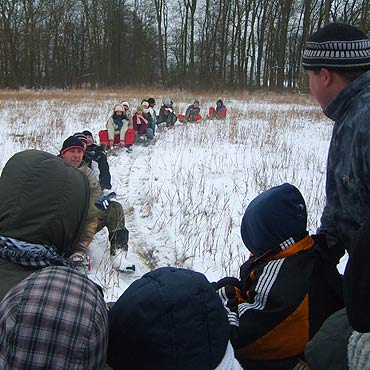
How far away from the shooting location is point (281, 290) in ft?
6.21

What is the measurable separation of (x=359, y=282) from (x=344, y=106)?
0.90 meters

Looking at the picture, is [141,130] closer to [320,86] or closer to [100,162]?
[100,162]

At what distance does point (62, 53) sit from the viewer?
3806 cm

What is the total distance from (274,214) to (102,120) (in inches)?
441

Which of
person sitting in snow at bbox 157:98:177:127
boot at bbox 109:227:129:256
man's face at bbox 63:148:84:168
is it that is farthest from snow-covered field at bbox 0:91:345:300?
man's face at bbox 63:148:84:168

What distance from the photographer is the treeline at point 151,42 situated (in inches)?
1258

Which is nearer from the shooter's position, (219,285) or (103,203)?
(219,285)

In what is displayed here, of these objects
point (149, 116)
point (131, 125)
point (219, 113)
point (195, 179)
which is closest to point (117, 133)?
point (131, 125)

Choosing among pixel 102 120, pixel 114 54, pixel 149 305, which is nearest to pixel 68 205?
pixel 149 305

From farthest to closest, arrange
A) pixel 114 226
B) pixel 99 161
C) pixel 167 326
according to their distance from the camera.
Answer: pixel 99 161 → pixel 114 226 → pixel 167 326

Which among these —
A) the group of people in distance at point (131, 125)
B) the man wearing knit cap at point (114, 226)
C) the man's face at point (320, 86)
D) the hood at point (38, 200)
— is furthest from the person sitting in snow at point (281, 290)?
the group of people in distance at point (131, 125)

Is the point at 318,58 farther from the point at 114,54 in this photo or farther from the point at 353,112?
the point at 114,54

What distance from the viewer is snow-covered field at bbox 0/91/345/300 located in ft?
12.8

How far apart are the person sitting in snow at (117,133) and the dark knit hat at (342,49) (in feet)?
23.4
